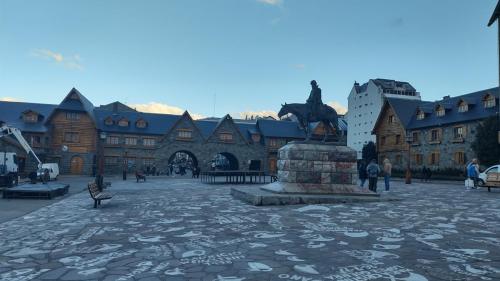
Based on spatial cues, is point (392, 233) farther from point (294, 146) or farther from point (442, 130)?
point (442, 130)

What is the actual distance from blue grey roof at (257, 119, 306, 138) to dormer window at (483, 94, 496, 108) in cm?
2531

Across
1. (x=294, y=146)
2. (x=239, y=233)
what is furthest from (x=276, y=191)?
(x=239, y=233)

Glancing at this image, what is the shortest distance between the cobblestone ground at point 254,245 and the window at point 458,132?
2935 cm

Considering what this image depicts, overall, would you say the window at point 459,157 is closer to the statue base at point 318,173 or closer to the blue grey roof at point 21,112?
the statue base at point 318,173

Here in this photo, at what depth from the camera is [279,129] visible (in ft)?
185

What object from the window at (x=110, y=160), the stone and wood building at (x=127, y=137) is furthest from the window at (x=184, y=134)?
the window at (x=110, y=160)

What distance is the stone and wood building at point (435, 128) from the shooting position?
3534 centimetres

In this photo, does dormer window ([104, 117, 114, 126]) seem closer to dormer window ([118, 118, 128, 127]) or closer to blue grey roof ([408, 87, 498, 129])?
dormer window ([118, 118, 128, 127])

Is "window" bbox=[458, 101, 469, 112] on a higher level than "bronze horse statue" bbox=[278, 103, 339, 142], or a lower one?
higher

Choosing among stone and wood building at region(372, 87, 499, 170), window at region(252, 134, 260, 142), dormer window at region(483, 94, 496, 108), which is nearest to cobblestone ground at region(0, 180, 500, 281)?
stone and wood building at region(372, 87, 499, 170)

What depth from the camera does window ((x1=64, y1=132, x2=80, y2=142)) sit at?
1796 inches

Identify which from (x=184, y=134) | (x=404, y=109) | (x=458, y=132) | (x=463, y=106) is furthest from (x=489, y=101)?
(x=184, y=134)

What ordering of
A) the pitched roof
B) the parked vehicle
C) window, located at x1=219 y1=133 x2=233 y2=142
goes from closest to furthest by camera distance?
the pitched roof
the parked vehicle
window, located at x1=219 y1=133 x2=233 y2=142

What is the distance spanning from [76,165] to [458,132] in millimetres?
44183
